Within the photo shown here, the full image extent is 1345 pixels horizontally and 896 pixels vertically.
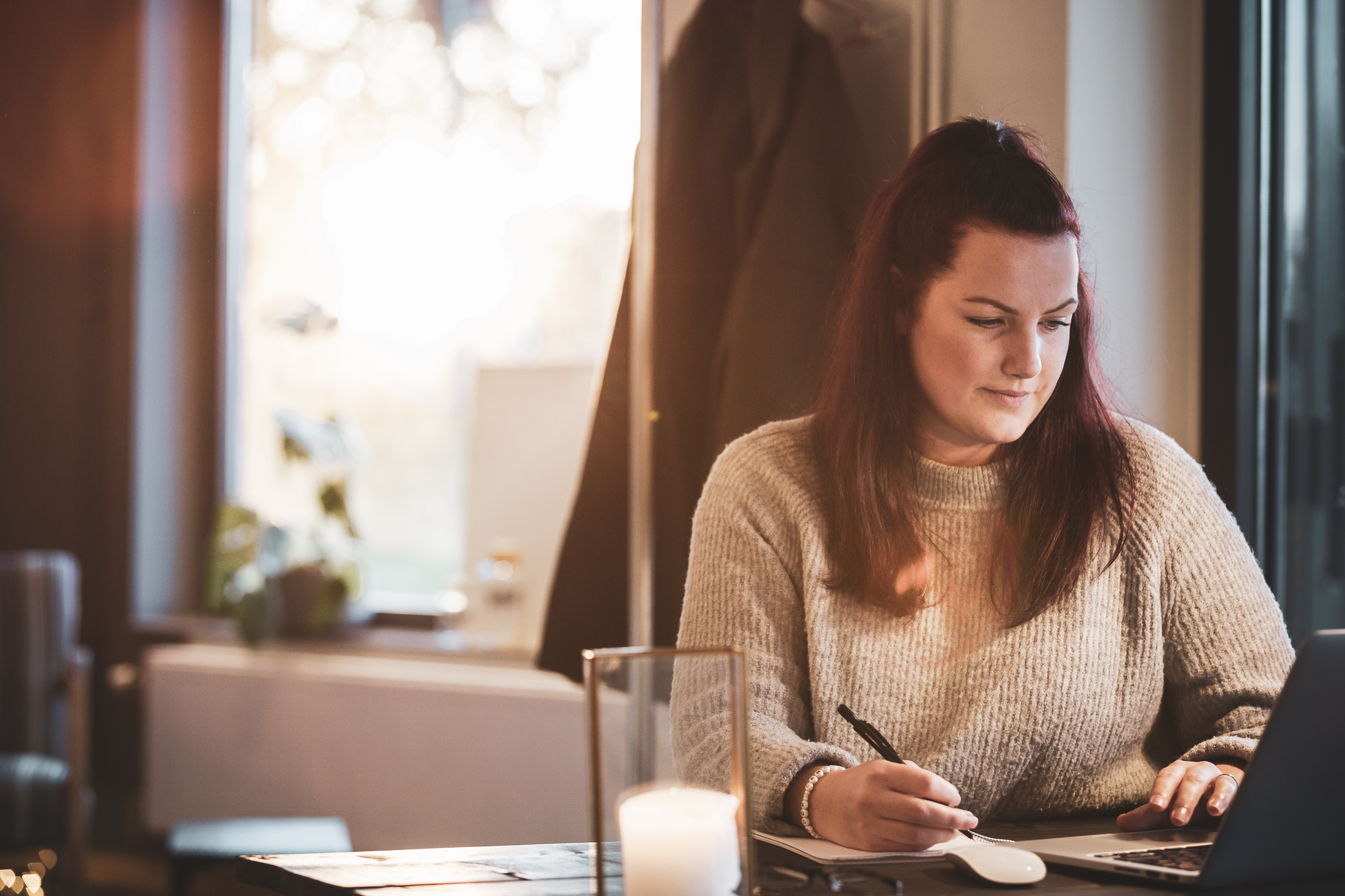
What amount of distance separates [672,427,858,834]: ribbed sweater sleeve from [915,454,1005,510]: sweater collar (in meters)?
0.11

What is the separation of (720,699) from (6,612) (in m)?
2.13

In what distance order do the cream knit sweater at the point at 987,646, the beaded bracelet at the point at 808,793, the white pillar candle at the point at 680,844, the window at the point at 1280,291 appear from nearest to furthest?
1. the white pillar candle at the point at 680,844
2. the beaded bracelet at the point at 808,793
3. the cream knit sweater at the point at 987,646
4. the window at the point at 1280,291

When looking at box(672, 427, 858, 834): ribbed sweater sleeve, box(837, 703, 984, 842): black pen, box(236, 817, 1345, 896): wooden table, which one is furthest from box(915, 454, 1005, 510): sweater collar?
box(236, 817, 1345, 896): wooden table

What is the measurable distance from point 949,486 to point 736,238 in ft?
0.98

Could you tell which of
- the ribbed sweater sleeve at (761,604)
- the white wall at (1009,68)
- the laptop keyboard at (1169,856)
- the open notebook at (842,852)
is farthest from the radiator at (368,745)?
the white wall at (1009,68)

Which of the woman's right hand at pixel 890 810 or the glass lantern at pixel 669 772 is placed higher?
the glass lantern at pixel 669 772

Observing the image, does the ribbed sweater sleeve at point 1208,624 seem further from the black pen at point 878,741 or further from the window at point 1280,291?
the black pen at point 878,741

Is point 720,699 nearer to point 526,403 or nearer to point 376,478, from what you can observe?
point 526,403

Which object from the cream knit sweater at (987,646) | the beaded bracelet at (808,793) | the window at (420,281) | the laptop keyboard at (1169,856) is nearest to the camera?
the laptop keyboard at (1169,856)

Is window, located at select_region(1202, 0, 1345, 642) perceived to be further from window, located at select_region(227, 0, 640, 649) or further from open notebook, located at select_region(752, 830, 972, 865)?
window, located at select_region(227, 0, 640, 649)

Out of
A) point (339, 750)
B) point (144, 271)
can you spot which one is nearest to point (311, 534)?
point (339, 750)

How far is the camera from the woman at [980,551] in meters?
0.97

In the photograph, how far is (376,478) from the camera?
253 centimetres

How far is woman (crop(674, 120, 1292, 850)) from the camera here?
0.97 meters
